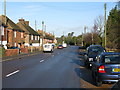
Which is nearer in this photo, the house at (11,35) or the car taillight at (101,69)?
the car taillight at (101,69)

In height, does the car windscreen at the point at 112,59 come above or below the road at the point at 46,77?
above

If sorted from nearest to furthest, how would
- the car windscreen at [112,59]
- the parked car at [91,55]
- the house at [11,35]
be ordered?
the car windscreen at [112,59] < the parked car at [91,55] < the house at [11,35]

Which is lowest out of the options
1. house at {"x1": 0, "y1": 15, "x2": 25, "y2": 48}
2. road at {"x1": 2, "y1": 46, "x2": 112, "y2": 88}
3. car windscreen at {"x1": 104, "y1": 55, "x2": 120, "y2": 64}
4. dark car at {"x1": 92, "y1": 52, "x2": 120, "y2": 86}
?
road at {"x1": 2, "y1": 46, "x2": 112, "y2": 88}

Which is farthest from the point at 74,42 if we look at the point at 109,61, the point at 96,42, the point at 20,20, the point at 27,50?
the point at 109,61

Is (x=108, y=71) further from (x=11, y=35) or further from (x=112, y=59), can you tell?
(x=11, y=35)

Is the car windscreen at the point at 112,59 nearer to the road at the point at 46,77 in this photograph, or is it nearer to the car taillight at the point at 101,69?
the car taillight at the point at 101,69

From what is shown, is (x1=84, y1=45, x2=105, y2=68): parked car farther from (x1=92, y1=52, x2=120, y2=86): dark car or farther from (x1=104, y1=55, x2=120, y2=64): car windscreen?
(x1=92, y1=52, x2=120, y2=86): dark car

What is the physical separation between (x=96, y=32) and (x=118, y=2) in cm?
3221

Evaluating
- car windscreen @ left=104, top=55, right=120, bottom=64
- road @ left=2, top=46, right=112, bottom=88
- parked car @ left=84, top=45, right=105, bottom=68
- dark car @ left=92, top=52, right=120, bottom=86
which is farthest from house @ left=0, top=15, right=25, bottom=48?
dark car @ left=92, top=52, right=120, bottom=86

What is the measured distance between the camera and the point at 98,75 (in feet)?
30.8

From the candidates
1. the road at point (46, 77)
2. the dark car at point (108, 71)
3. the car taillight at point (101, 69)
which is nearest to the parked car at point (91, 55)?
the road at point (46, 77)

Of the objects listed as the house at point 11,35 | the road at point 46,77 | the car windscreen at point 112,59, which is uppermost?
the house at point 11,35

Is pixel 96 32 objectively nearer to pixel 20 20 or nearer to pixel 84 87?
pixel 20 20

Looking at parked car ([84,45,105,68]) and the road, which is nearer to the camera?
the road
